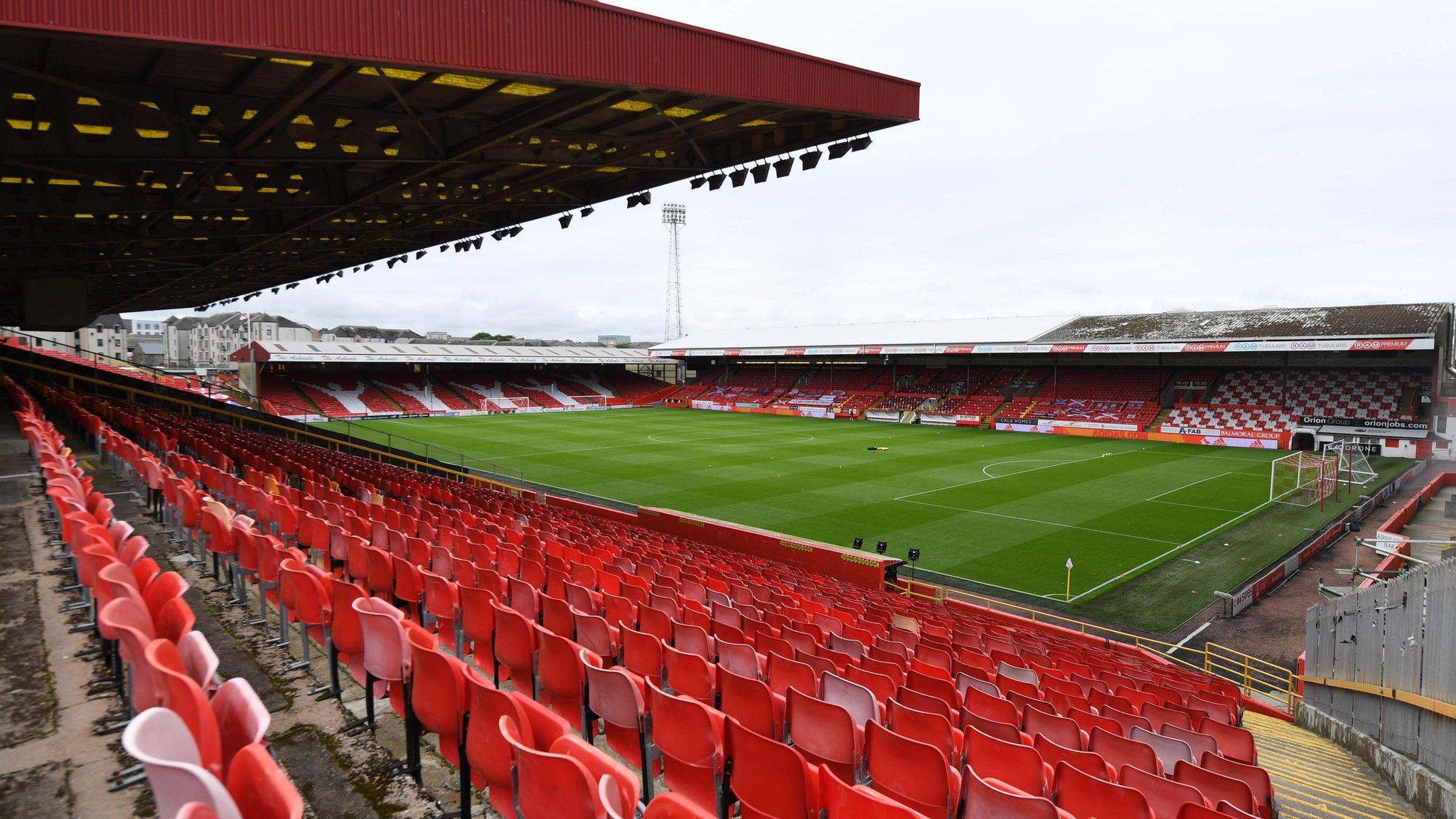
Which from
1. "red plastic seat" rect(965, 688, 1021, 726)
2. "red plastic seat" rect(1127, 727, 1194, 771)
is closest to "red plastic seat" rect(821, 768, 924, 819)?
"red plastic seat" rect(965, 688, 1021, 726)

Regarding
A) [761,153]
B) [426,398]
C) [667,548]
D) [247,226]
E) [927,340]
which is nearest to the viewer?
[761,153]

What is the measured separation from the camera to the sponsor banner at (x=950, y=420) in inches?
1903

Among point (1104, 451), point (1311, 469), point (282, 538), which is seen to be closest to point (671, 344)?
point (1104, 451)

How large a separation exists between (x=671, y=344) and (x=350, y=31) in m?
66.2

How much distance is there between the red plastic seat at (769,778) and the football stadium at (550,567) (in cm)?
2

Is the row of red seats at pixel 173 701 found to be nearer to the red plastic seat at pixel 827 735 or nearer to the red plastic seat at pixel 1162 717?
the red plastic seat at pixel 827 735

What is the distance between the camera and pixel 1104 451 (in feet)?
119

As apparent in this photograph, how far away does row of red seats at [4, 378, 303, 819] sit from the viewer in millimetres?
1753

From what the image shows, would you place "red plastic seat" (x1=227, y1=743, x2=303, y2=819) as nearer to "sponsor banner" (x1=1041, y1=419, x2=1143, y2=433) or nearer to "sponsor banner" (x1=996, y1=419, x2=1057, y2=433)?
"sponsor banner" (x1=1041, y1=419, x2=1143, y2=433)

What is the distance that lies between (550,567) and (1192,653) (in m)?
11.2

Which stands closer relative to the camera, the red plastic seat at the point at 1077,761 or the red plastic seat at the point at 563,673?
the red plastic seat at the point at 563,673

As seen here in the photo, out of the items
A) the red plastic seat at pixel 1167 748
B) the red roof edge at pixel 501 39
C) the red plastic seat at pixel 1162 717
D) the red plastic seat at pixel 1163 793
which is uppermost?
the red roof edge at pixel 501 39

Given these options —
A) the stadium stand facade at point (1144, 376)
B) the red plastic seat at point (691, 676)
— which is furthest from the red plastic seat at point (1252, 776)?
the stadium stand facade at point (1144, 376)

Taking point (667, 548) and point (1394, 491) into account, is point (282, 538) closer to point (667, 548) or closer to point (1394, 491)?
point (667, 548)
